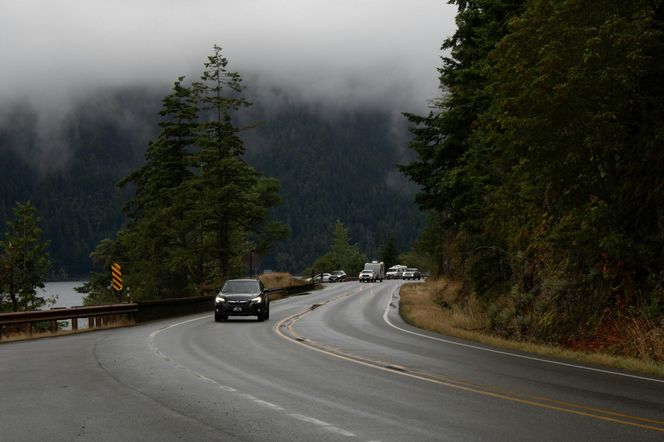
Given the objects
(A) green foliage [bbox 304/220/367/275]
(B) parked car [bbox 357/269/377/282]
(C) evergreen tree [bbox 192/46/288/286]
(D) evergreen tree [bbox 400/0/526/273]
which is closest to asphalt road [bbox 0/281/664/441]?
(D) evergreen tree [bbox 400/0/526/273]

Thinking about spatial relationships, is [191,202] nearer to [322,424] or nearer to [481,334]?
[481,334]

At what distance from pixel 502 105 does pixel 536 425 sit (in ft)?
40.8

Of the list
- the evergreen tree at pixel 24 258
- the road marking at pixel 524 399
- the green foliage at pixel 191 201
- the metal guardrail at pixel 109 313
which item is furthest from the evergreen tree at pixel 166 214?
the road marking at pixel 524 399

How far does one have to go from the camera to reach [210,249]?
187 ft

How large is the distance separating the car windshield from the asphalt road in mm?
11514

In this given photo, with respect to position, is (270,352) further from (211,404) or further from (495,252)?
(495,252)

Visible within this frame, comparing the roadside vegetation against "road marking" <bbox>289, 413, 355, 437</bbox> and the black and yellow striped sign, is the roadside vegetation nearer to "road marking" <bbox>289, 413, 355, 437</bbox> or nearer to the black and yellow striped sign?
the black and yellow striped sign

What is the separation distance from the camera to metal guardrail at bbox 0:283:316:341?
26109 millimetres

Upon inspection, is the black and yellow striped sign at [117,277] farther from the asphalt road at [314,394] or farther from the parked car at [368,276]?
the parked car at [368,276]

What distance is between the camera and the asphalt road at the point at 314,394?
28.1 ft

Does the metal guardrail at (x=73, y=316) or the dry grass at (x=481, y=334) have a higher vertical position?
the metal guardrail at (x=73, y=316)

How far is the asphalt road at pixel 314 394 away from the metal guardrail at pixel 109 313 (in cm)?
610

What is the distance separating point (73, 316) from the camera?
2841 centimetres

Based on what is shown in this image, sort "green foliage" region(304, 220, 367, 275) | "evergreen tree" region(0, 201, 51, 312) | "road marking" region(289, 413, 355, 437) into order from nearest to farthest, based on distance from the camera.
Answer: "road marking" region(289, 413, 355, 437) → "evergreen tree" region(0, 201, 51, 312) → "green foliage" region(304, 220, 367, 275)
